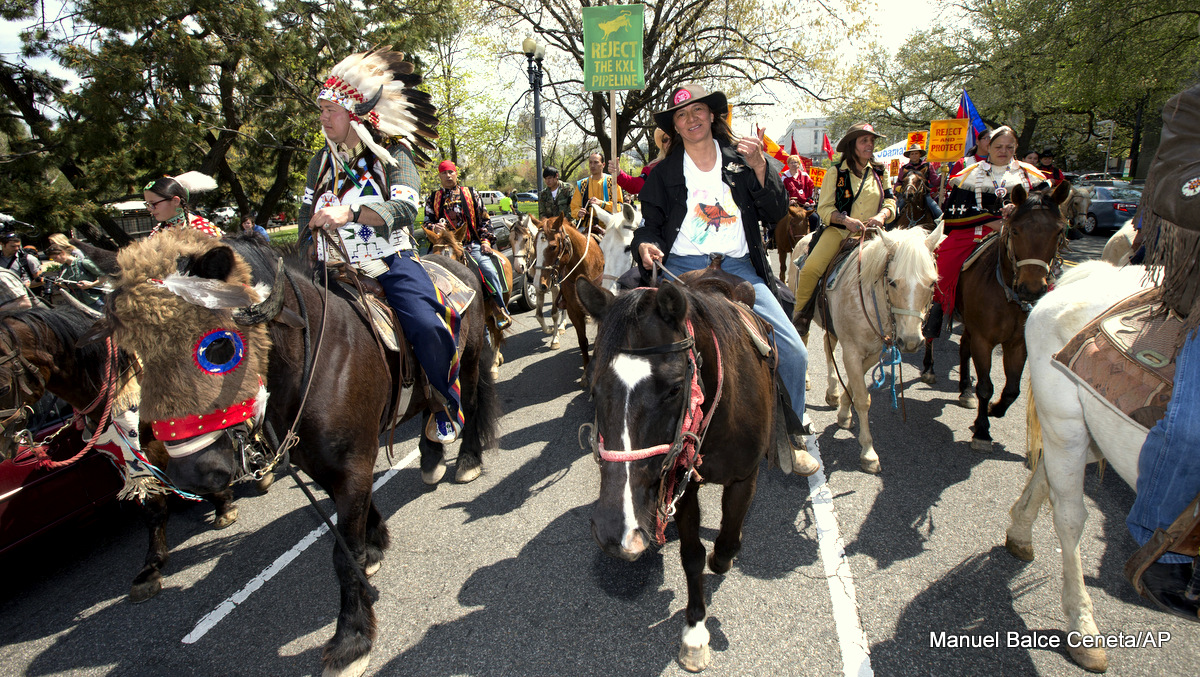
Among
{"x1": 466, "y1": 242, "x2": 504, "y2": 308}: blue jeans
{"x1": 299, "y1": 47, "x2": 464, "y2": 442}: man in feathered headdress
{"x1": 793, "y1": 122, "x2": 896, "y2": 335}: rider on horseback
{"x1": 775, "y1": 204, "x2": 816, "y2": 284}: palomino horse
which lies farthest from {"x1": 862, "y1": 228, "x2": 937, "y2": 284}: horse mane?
{"x1": 775, "y1": 204, "x2": 816, "y2": 284}: palomino horse

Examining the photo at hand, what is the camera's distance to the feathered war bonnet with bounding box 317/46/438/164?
10.2ft

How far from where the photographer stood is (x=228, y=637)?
2916 mm

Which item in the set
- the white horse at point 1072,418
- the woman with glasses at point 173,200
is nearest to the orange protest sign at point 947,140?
the white horse at point 1072,418

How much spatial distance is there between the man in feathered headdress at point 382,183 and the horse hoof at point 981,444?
4.14 m

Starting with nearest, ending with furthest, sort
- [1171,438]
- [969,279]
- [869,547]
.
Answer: [1171,438], [869,547], [969,279]

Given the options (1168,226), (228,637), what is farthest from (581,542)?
(1168,226)

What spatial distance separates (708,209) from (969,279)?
3175mm

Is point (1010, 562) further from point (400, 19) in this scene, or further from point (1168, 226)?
point (400, 19)

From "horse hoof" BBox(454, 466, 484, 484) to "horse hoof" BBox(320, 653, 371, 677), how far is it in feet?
6.22

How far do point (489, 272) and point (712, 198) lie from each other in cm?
407

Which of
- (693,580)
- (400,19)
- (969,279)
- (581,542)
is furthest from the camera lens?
(400,19)

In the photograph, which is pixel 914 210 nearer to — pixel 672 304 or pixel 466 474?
pixel 466 474

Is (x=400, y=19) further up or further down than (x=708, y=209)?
further up

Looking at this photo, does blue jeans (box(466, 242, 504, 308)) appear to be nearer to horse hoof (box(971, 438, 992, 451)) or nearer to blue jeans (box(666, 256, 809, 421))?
blue jeans (box(666, 256, 809, 421))
